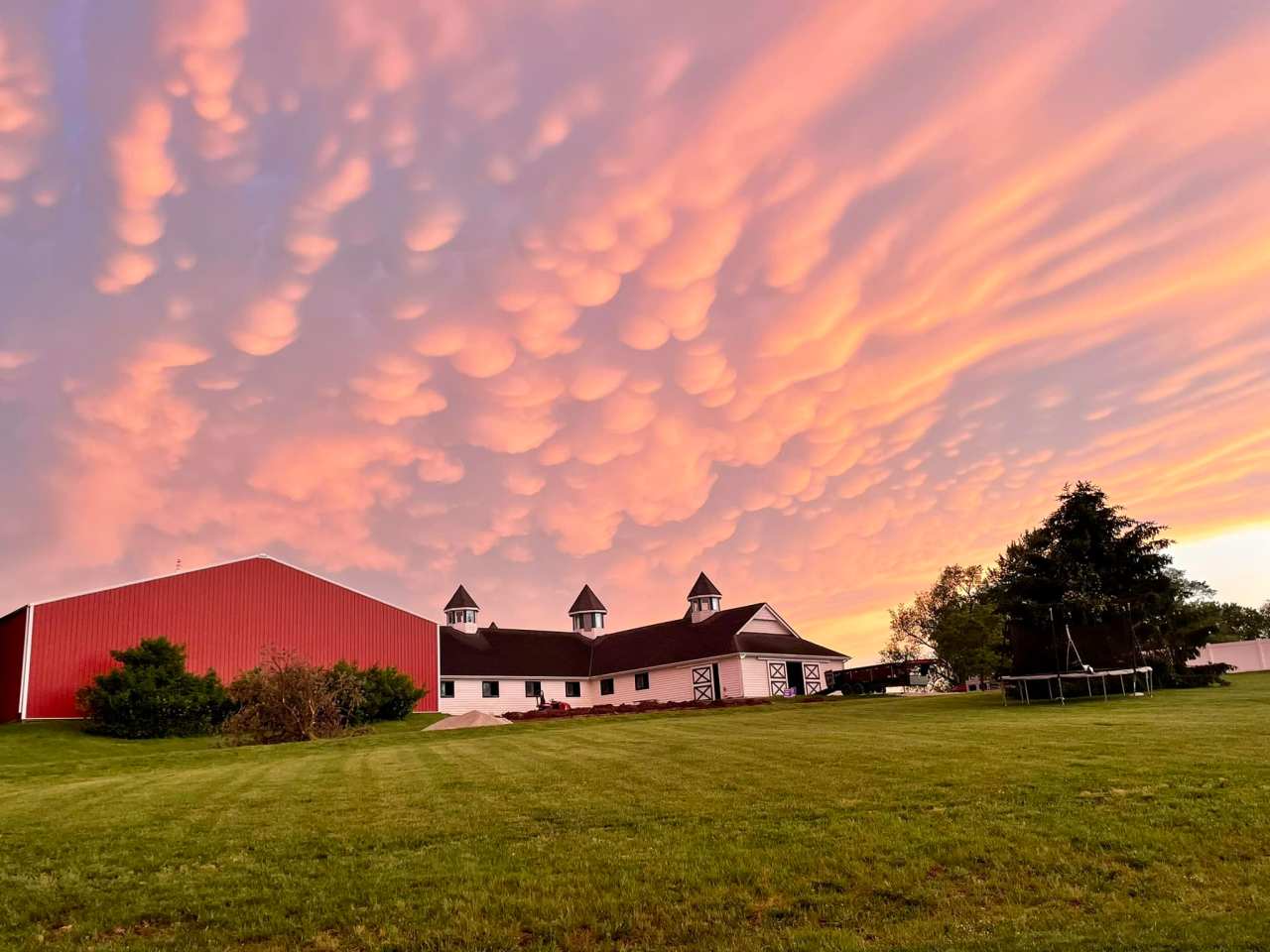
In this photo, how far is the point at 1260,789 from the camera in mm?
12266

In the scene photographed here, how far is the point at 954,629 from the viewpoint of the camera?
134ft

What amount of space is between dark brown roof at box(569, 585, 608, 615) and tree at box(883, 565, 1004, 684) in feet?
74.3

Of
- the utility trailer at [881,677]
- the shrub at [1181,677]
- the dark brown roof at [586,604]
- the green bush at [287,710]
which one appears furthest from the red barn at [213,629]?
the shrub at [1181,677]

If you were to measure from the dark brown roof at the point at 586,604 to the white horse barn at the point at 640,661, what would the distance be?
330 cm

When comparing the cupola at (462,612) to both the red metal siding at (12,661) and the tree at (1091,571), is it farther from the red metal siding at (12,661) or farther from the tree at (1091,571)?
the tree at (1091,571)

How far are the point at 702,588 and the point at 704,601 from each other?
0.89 metres

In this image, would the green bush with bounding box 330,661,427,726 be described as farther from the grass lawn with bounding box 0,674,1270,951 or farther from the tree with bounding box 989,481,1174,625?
the tree with bounding box 989,481,1174,625

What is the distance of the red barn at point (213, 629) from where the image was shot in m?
42.8

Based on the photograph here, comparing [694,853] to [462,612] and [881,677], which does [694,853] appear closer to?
[881,677]

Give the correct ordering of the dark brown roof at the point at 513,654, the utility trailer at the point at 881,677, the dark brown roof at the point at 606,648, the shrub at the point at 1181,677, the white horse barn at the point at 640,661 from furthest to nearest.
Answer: the dark brown roof at the point at 513,654
the dark brown roof at the point at 606,648
the white horse barn at the point at 640,661
the utility trailer at the point at 881,677
the shrub at the point at 1181,677

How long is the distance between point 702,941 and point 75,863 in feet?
25.7

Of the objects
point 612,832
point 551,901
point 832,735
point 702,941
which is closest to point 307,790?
point 612,832

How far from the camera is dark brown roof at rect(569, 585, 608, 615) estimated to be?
226 feet

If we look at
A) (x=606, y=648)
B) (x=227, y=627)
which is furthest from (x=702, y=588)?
(x=227, y=627)
